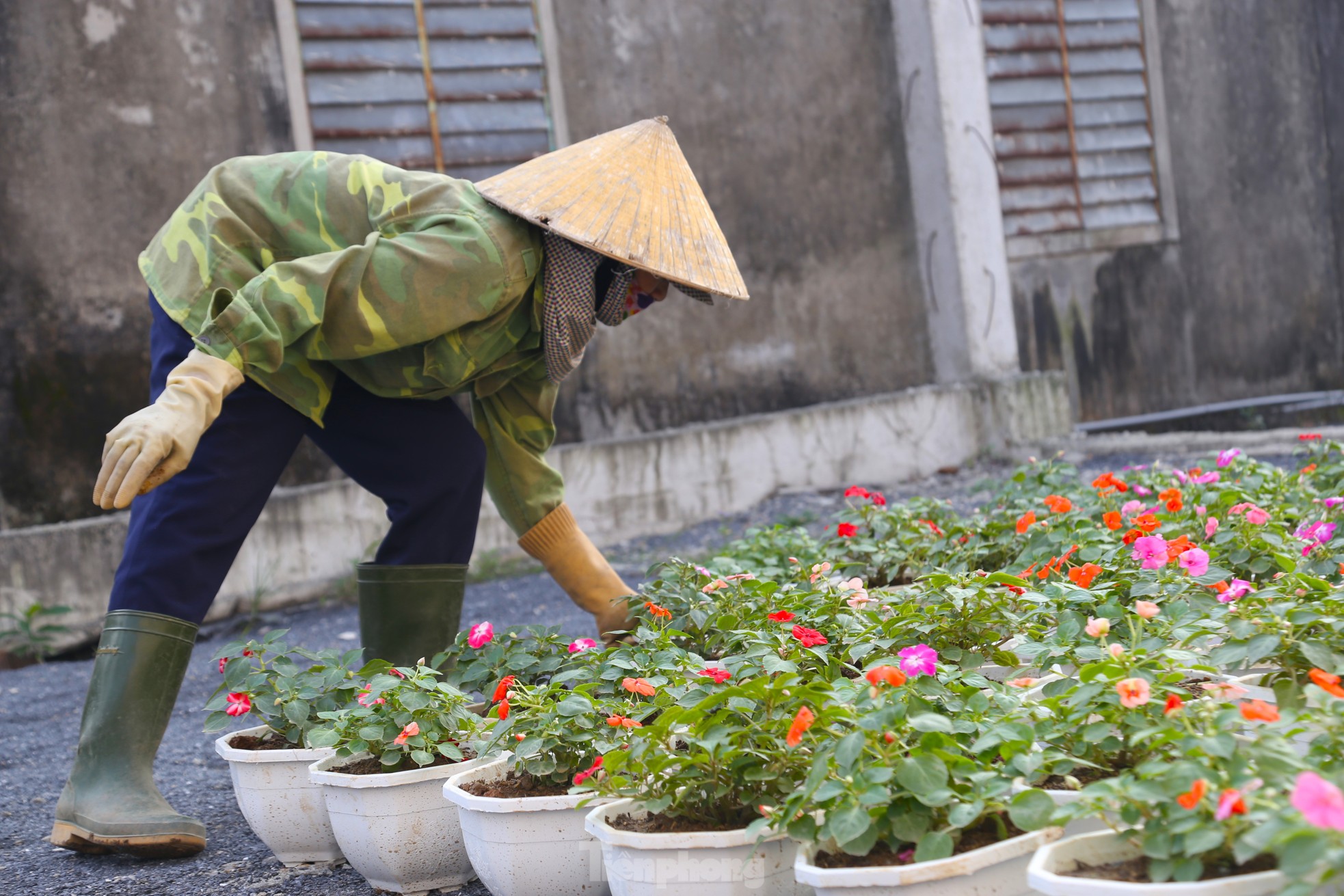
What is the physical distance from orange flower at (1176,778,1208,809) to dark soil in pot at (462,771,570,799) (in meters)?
0.83

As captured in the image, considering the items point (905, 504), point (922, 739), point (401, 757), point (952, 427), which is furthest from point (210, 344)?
point (952, 427)

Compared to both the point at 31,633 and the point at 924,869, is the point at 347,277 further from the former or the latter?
the point at 31,633

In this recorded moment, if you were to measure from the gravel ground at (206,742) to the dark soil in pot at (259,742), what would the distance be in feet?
0.62

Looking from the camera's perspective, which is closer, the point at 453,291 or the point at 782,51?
the point at 453,291

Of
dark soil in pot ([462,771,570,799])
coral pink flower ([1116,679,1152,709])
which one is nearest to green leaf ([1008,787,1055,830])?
coral pink flower ([1116,679,1152,709])

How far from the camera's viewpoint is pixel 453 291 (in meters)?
2.04

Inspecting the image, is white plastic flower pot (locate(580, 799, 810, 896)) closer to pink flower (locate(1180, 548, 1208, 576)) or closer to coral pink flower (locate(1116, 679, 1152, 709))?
coral pink flower (locate(1116, 679, 1152, 709))

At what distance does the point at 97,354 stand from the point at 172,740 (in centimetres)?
242

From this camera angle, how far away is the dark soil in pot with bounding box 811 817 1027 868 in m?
1.21

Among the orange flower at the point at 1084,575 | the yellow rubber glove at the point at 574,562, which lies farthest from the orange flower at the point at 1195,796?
the yellow rubber glove at the point at 574,562

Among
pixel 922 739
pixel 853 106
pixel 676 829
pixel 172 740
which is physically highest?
pixel 853 106

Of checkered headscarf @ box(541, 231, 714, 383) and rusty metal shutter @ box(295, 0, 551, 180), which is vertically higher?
rusty metal shutter @ box(295, 0, 551, 180)

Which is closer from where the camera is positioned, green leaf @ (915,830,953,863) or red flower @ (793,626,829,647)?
green leaf @ (915,830,953,863)

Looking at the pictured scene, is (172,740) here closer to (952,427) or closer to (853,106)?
(952,427)
